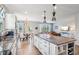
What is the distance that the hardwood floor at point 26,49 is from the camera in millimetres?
2184

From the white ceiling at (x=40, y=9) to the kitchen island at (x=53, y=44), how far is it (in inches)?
14.8

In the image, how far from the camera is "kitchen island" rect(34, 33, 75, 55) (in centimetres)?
217

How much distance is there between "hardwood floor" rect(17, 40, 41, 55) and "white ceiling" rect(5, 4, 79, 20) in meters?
0.54

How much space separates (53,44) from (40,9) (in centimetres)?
72

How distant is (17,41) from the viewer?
217 centimetres

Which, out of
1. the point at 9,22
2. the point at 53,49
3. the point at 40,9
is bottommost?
the point at 53,49

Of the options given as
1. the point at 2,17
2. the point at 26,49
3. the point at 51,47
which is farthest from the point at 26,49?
the point at 2,17

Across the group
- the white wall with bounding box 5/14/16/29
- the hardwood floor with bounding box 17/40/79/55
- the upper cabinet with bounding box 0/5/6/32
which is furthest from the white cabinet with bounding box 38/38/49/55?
the upper cabinet with bounding box 0/5/6/32

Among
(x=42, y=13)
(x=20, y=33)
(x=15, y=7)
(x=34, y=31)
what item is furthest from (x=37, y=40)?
(x=15, y=7)

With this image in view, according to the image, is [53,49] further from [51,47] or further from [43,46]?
[43,46]

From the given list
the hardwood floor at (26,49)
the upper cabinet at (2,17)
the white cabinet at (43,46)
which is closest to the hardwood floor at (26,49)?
the hardwood floor at (26,49)

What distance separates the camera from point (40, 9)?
220cm
